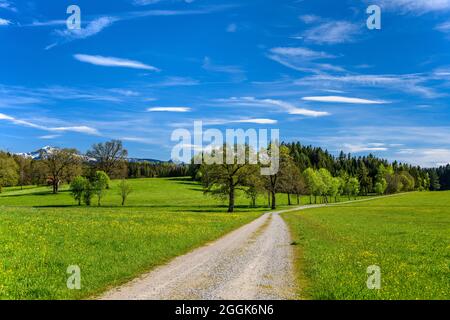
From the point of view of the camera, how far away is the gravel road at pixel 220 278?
45.1 ft

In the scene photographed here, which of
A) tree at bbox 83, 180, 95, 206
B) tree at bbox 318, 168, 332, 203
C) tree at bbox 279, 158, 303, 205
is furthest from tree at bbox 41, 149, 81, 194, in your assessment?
tree at bbox 318, 168, 332, 203

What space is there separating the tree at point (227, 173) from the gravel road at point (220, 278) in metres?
48.3

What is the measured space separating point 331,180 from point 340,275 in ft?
457

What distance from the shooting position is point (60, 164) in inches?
5044

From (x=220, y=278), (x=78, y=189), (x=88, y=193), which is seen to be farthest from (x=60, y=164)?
(x=220, y=278)

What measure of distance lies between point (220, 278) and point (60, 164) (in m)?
123

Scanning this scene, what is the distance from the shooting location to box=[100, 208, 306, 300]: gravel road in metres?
13.7

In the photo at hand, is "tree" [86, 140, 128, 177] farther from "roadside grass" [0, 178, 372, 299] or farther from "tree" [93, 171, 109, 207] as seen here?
"roadside grass" [0, 178, 372, 299]

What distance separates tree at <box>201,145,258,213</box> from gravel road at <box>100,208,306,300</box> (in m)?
48.3

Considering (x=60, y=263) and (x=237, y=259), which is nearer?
(x=60, y=263)
